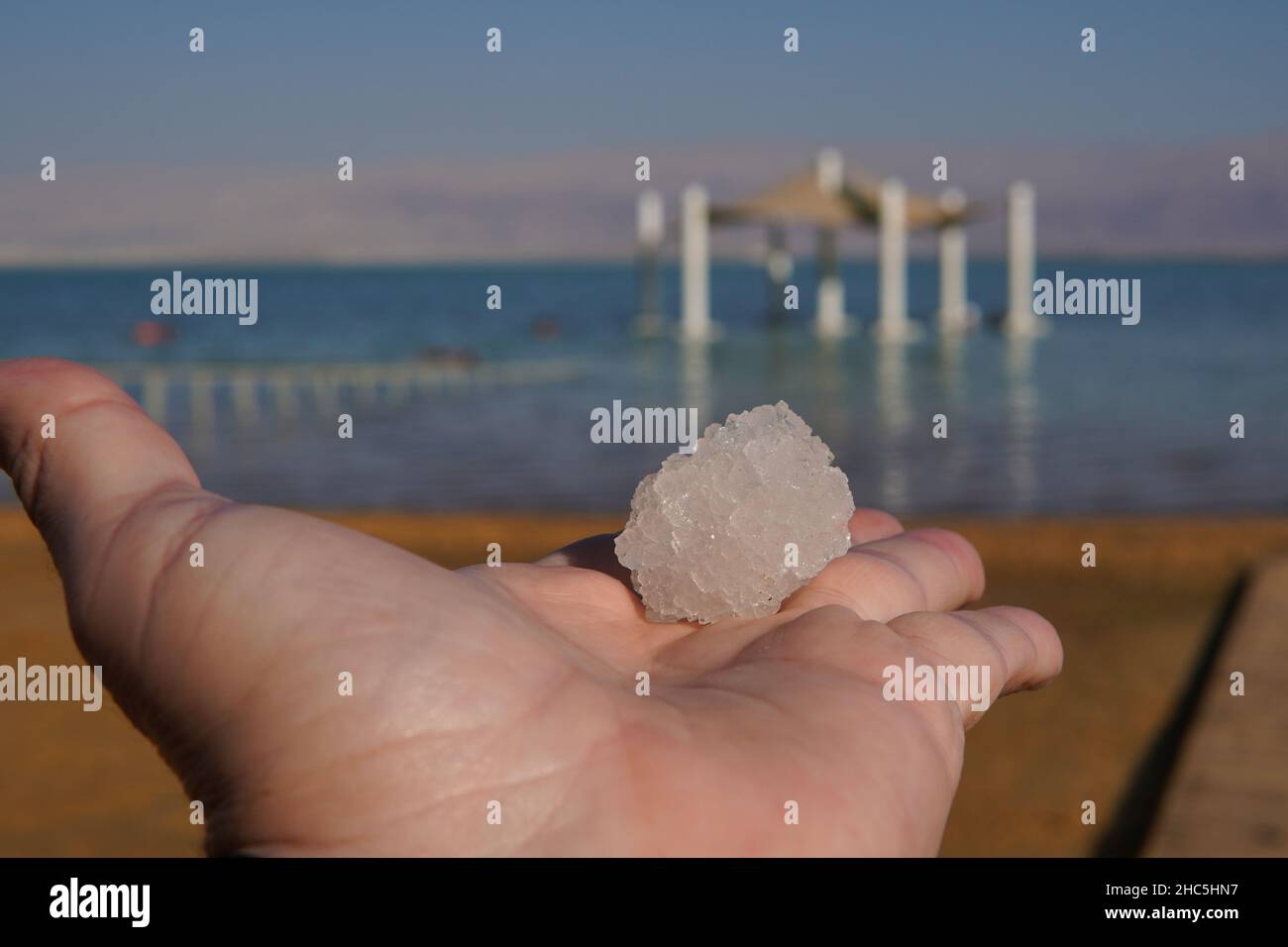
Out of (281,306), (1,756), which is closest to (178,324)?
(281,306)

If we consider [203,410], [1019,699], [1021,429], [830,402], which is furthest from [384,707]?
[830,402]

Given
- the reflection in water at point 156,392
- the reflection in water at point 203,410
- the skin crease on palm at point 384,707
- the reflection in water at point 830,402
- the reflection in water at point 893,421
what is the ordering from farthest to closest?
the reflection in water at point 156,392
the reflection in water at point 830,402
the reflection in water at point 203,410
the reflection in water at point 893,421
the skin crease on palm at point 384,707

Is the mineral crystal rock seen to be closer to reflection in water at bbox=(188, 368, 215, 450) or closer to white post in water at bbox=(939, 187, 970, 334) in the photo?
reflection in water at bbox=(188, 368, 215, 450)

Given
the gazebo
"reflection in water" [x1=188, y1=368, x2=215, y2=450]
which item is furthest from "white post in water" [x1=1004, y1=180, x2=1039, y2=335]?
"reflection in water" [x1=188, y1=368, x2=215, y2=450]

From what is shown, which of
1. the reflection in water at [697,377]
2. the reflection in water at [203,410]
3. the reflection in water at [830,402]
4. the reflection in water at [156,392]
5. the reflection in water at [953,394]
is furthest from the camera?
the reflection in water at [697,377]

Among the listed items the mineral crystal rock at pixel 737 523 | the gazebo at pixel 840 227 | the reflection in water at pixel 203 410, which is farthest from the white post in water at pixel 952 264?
the mineral crystal rock at pixel 737 523

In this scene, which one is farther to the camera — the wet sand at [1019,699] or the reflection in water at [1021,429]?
the reflection in water at [1021,429]

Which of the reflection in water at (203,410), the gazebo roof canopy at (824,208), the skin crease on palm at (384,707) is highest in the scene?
the gazebo roof canopy at (824,208)

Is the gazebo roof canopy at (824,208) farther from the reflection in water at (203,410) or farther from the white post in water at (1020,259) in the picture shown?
the reflection in water at (203,410)
